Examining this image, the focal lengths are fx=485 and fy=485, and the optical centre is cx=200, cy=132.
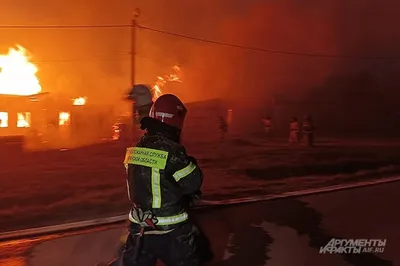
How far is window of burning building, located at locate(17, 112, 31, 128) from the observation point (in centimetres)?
493

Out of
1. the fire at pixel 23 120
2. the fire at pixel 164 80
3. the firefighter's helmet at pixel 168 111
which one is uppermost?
the fire at pixel 164 80

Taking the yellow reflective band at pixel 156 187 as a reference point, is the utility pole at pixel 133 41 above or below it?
above

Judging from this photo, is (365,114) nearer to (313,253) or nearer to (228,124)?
(228,124)

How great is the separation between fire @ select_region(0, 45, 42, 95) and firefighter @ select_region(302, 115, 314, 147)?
2824 mm

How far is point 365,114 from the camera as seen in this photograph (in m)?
Answer: 5.27

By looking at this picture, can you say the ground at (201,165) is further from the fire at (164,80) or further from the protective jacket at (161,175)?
the protective jacket at (161,175)

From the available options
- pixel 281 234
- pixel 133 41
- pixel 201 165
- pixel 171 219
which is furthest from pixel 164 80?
pixel 171 219

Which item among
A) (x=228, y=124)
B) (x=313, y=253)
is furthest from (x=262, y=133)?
(x=313, y=253)

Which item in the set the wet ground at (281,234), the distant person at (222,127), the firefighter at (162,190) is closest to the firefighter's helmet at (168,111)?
the firefighter at (162,190)

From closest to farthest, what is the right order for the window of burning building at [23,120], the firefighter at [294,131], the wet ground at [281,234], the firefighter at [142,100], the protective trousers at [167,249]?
the protective trousers at [167,249], the firefighter at [142,100], the wet ground at [281,234], the window of burning building at [23,120], the firefighter at [294,131]

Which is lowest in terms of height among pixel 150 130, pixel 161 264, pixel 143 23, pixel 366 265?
pixel 366 265

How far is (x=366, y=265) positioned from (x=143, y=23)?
3191 millimetres

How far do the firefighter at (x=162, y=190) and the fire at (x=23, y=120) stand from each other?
2.96 m

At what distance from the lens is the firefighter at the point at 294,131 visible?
Result: 5223 millimetres
